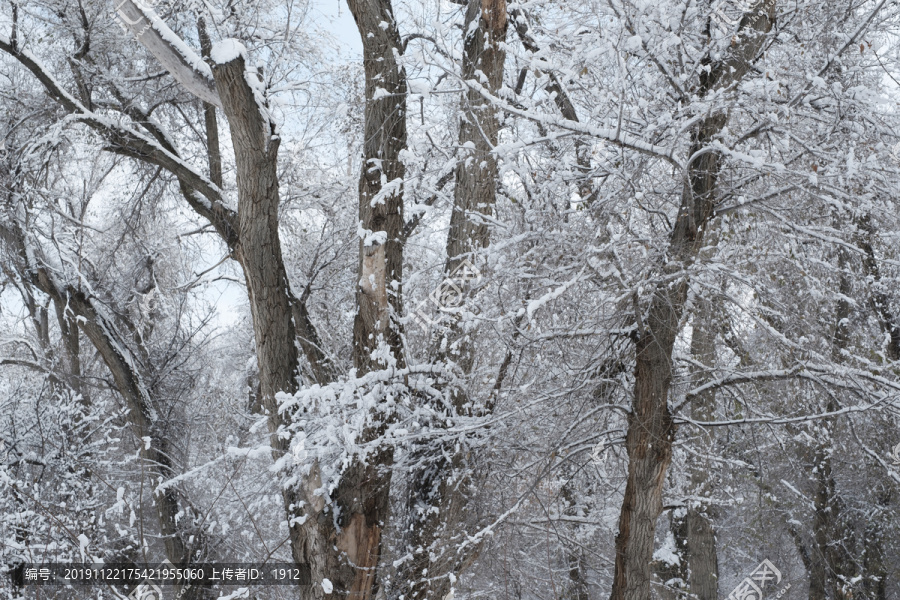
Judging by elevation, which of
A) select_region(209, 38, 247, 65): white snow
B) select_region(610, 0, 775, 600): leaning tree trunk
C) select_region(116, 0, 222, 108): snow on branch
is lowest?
select_region(610, 0, 775, 600): leaning tree trunk

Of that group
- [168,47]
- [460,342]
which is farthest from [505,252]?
[168,47]

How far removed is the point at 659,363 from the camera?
14.4ft

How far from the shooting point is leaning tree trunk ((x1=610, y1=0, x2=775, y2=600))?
414 centimetres

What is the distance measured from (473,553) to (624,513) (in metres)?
1.12

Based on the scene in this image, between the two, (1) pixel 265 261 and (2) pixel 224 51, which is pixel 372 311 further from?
(2) pixel 224 51

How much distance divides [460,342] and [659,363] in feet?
4.31

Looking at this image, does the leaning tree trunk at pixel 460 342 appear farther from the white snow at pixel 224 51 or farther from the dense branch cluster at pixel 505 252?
the white snow at pixel 224 51

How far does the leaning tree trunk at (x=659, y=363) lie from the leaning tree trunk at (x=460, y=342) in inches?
43.5

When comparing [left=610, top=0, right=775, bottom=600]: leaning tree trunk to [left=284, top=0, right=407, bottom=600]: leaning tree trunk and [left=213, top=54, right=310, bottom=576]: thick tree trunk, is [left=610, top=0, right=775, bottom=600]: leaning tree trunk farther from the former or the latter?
[left=213, top=54, right=310, bottom=576]: thick tree trunk

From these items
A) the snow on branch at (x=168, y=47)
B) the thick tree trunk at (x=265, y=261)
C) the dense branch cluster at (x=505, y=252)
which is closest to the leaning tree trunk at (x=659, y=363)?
the dense branch cluster at (x=505, y=252)

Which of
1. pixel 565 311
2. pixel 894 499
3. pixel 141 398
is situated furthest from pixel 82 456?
pixel 894 499

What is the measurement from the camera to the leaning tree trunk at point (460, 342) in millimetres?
4859

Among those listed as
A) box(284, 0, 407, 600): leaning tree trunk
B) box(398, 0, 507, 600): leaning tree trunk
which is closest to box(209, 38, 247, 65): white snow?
box(284, 0, 407, 600): leaning tree trunk

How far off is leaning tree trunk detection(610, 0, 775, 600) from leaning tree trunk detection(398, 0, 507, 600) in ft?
3.63
